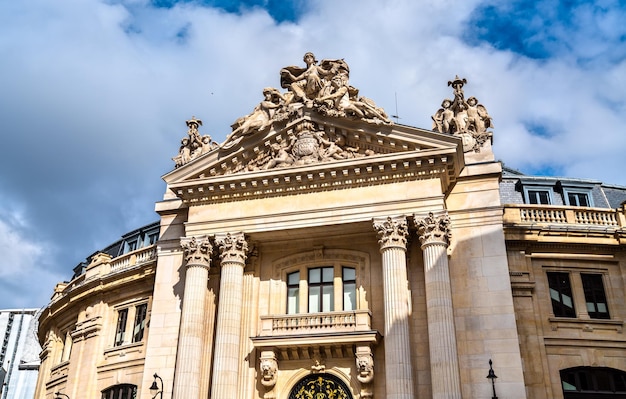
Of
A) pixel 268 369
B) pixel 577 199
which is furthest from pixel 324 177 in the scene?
pixel 577 199

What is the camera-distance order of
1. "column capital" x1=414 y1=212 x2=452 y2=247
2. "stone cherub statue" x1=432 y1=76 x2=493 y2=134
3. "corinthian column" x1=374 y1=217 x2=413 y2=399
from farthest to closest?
"stone cherub statue" x1=432 y1=76 x2=493 y2=134 < "column capital" x1=414 y1=212 x2=452 y2=247 < "corinthian column" x1=374 y1=217 x2=413 y2=399

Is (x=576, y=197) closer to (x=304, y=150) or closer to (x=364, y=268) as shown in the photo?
(x=364, y=268)

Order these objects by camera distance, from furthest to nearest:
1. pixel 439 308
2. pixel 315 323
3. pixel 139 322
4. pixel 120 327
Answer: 1. pixel 120 327
2. pixel 139 322
3. pixel 315 323
4. pixel 439 308

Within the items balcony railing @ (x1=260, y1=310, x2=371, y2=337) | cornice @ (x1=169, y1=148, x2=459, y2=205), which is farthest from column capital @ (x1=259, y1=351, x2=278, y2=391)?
cornice @ (x1=169, y1=148, x2=459, y2=205)

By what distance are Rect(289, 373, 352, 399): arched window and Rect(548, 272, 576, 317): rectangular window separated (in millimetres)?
10443

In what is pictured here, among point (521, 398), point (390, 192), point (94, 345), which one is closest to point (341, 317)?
point (390, 192)

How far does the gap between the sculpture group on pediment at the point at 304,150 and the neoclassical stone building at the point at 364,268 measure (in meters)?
0.09

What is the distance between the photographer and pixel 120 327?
114ft

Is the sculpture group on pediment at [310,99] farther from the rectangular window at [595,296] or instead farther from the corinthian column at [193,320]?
the rectangular window at [595,296]

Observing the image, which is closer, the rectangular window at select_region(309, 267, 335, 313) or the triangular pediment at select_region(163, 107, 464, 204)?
the triangular pediment at select_region(163, 107, 464, 204)

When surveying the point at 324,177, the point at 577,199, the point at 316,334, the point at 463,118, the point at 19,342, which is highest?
the point at 19,342

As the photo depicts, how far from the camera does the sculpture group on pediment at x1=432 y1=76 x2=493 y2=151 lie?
95.5ft

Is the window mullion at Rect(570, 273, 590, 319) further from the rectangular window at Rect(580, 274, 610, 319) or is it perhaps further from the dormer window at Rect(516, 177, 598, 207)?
the dormer window at Rect(516, 177, 598, 207)

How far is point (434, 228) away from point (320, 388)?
8.35m
